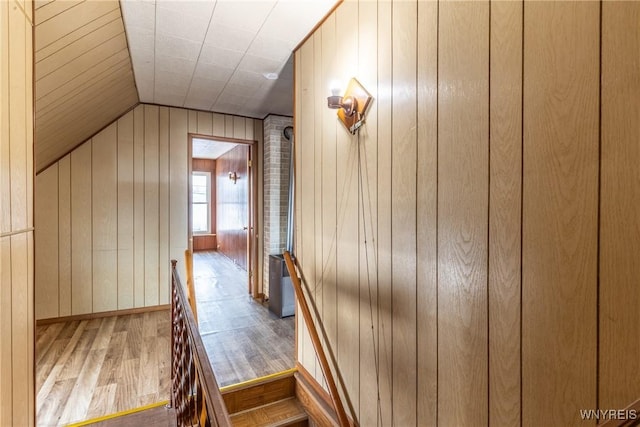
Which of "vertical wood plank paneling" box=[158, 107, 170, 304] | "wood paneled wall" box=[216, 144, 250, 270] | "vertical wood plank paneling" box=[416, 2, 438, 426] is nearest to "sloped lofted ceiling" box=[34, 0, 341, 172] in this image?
"vertical wood plank paneling" box=[158, 107, 170, 304]

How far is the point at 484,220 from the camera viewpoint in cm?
113

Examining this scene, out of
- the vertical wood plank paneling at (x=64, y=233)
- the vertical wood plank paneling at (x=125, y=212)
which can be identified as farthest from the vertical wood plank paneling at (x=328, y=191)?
the vertical wood plank paneling at (x=64, y=233)

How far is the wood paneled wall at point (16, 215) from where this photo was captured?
1.03 metres

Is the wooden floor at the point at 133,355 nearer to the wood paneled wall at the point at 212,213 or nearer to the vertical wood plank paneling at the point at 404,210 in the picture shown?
the vertical wood plank paneling at the point at 404,210

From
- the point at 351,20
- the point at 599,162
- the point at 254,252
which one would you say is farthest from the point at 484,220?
the point at 254,252

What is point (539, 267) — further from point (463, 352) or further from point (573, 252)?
point (463, 352)

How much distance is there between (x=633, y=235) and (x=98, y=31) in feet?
9.47

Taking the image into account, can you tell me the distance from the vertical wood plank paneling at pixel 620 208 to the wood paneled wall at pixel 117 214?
13.5ft

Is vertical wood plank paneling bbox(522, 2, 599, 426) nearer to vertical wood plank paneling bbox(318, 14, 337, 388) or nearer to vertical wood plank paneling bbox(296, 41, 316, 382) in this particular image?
vertical wood plank paneling bbox(318, 14, 337, 388)

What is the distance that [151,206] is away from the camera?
390 centimetres

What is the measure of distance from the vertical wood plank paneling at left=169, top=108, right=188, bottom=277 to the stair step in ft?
7.72

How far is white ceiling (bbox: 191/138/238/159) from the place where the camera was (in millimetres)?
6238
